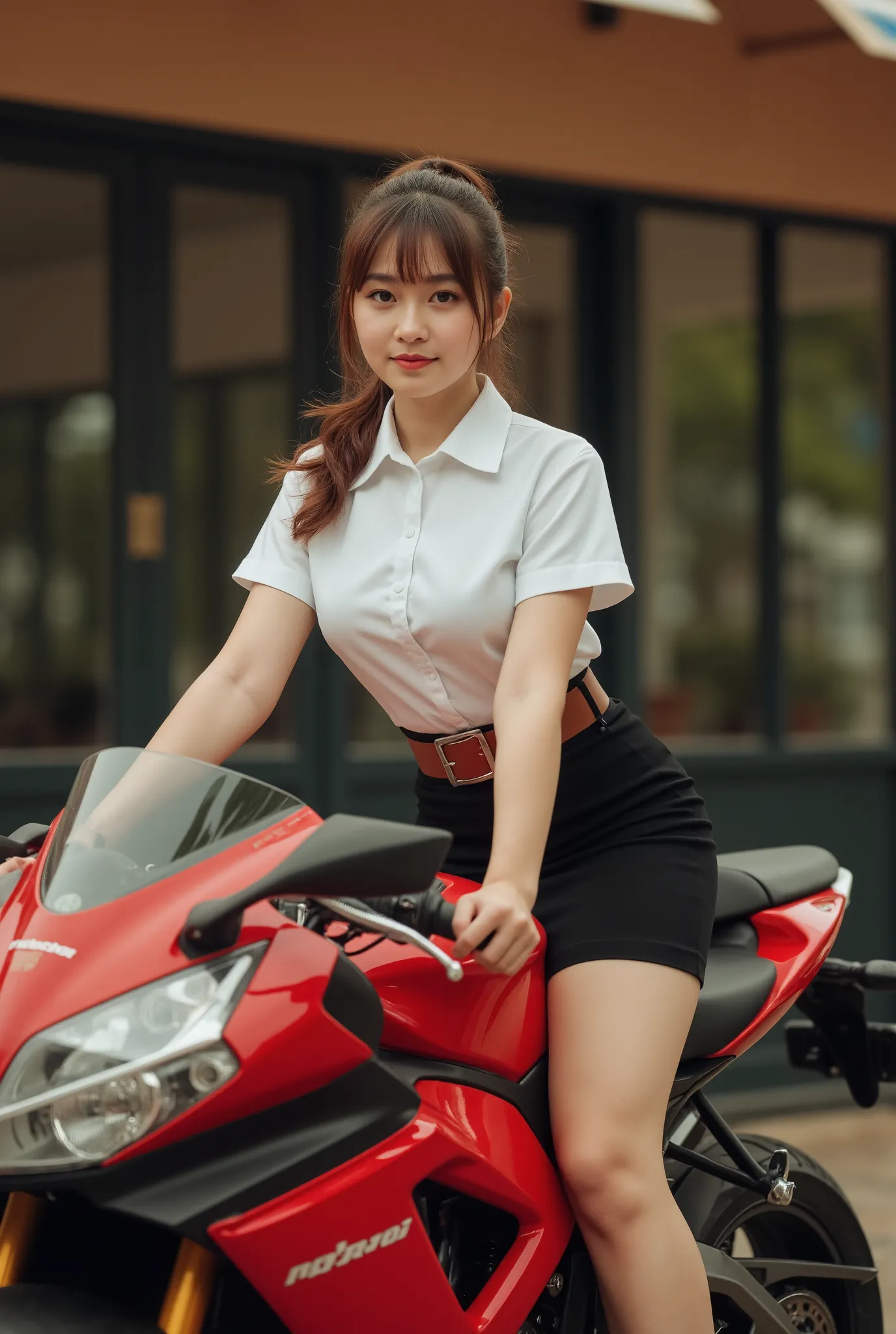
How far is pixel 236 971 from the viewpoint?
186 centimetres

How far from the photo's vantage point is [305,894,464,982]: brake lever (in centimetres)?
192

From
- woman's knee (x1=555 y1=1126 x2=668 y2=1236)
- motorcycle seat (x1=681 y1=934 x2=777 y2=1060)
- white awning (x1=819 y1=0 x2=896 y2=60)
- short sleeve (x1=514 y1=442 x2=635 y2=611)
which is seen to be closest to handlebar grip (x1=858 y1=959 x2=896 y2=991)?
motorcycle seat (x1=681 y1=934 x2=777 y2=1060)

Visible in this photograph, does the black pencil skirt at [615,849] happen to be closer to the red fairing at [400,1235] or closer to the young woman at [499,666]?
the young woman at [499,666]

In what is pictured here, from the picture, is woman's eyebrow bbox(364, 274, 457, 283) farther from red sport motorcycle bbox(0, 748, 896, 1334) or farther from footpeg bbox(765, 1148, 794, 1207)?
footpeg bbox(765, 1148, 794, 1207)

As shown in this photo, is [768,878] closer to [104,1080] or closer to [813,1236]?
[813,1236]

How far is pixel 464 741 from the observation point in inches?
99.4

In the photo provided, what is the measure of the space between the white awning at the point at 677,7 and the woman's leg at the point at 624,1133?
3.14 m

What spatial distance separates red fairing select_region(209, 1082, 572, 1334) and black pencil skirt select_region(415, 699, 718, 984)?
1.02 ft

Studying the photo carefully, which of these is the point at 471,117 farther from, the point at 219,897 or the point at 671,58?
the point at 219,897

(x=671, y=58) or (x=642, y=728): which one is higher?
(x=671, y=58)

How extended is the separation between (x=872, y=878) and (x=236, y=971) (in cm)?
501

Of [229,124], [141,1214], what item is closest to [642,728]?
[141,1214]

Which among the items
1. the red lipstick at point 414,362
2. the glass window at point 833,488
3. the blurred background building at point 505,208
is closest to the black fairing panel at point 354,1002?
the red lipstick at point 414,362

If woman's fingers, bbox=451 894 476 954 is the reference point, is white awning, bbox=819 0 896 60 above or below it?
above
